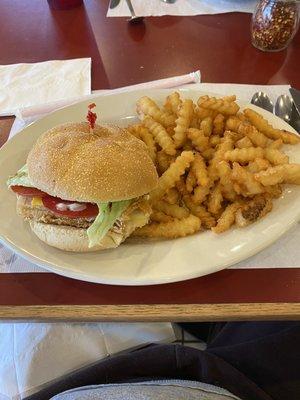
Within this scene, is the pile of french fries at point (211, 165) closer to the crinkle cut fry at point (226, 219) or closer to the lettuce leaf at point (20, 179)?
the crinkle cut fry at point (226, 219)

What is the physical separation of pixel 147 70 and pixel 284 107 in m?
0.55

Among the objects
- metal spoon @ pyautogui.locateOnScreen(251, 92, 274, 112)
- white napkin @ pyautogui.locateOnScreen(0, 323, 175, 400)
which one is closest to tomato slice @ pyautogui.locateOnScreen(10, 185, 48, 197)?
white napkin @ pyautogui.locateOnScreen(0, 323, 175, 400)

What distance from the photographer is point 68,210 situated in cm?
96

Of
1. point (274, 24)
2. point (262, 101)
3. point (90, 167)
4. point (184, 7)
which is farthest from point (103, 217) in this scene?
point (184, 7)

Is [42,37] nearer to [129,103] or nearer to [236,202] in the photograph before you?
[129,103]

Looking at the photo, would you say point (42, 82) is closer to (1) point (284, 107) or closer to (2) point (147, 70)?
(2) point (147, 70)

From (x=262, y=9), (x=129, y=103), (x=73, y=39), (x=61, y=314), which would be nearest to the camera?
(x=61, y=314)

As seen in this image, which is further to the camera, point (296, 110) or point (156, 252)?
point (296, 110)

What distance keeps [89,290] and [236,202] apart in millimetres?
420

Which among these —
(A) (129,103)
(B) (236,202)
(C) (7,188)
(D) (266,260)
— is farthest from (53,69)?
(D) (266,260)

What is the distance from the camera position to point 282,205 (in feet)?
3.31

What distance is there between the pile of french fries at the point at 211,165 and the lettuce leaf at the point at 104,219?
86 millimetres

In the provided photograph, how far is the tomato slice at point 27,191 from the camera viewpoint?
39.4 inches

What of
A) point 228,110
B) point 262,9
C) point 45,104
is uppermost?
point 262,9
